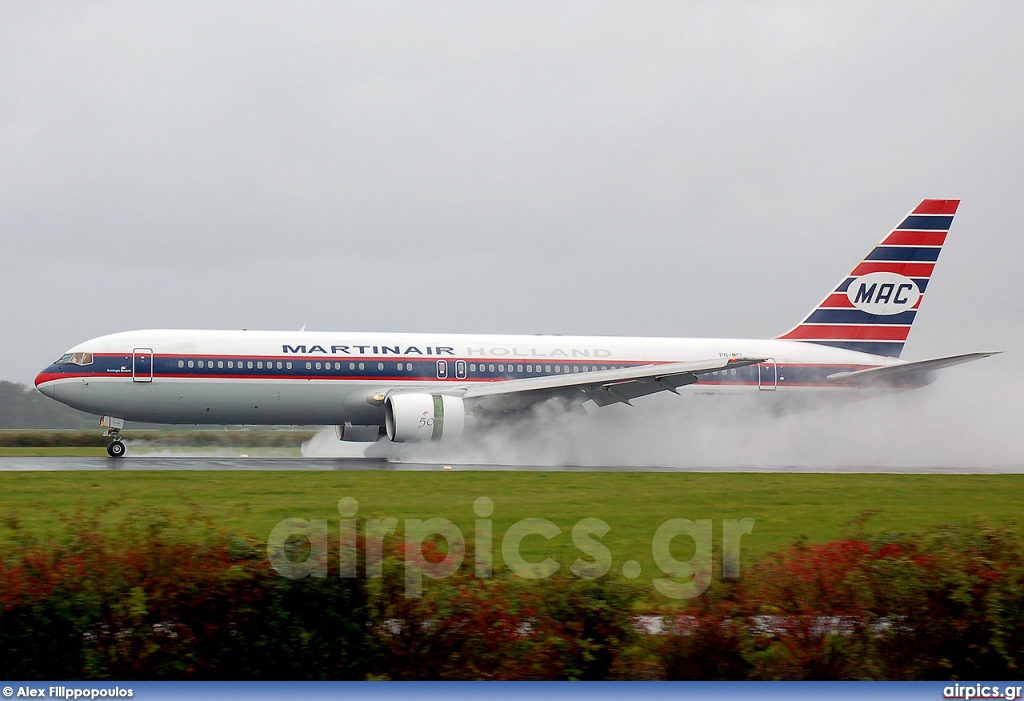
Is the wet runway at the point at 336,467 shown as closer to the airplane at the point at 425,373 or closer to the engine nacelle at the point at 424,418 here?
the engine nacelle at the point at 424,418

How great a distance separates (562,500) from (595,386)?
13.4 metres

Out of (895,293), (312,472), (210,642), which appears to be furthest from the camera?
(895,293)

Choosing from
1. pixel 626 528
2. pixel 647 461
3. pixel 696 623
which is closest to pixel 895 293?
pixel 647 461

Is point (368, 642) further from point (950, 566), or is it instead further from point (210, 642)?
point (950, 566)

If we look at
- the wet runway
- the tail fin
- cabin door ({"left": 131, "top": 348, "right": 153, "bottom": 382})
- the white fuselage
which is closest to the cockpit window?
the white fuselage

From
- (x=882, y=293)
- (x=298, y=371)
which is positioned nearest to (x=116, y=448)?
(x=298, y=371)

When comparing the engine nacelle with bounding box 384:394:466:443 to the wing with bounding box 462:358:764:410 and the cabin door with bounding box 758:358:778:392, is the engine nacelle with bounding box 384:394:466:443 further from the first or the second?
the cabin door with bounding box 758:358:778:392

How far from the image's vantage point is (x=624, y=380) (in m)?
30.9

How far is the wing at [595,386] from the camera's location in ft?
101

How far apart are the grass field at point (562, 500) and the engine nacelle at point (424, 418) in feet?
16.4

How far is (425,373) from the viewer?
3253 cm

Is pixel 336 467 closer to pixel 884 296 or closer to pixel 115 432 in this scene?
pixel 115 432

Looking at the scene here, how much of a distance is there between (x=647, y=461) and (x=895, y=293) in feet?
41.3


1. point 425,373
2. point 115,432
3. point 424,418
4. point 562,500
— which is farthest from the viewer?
point 425,373
